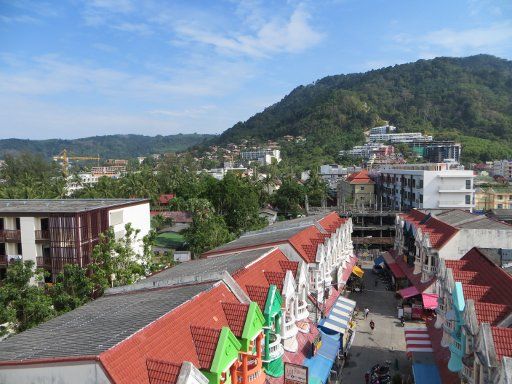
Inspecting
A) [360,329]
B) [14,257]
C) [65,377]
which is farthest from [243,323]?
[14,257]

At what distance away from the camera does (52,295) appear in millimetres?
23812

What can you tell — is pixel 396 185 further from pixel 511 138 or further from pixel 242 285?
pixel 511 138

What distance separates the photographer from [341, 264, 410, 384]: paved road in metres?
26.5

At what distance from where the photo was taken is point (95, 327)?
43.9 ft

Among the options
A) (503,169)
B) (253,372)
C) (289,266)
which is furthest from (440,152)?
(253,372)

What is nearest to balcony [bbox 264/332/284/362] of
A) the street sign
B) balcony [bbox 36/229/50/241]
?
the street sign

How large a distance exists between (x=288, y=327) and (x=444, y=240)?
1961 centimetres

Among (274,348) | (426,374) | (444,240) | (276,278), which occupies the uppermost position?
(276,278)

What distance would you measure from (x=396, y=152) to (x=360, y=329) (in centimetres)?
14324

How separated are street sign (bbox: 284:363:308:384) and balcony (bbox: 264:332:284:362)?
0.63 meters

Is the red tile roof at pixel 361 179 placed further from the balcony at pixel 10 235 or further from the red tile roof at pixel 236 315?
the red tile roof at pixel 236 315

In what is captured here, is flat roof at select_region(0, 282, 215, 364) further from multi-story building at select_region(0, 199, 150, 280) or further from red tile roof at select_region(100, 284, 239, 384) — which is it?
multi-story building at select_region(0, 199, 150, 280)

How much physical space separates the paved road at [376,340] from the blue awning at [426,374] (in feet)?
12.4

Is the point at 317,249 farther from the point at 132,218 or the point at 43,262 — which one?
the point at 43,262
